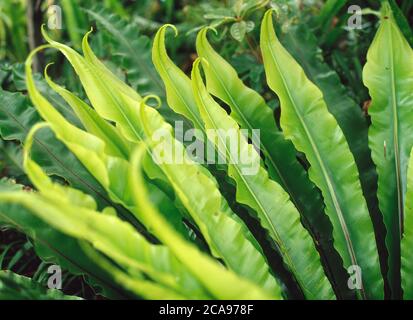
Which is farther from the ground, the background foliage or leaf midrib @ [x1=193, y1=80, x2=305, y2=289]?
the background foliage

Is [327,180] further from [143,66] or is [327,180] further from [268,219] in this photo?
[143,66]

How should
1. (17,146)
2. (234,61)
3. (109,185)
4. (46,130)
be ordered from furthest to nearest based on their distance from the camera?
(234,61) < (17,146) < (46,130) < (109,185)

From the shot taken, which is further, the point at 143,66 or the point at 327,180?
the point at 143,66

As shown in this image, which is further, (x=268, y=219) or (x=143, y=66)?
(x=143, y=66)

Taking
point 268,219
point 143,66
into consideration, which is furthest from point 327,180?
point 143,66

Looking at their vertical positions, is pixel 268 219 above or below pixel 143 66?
below

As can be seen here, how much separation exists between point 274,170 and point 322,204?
11cm

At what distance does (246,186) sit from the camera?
2.74 ft

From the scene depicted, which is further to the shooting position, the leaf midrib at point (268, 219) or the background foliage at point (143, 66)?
the background foliage at point (143, 66)

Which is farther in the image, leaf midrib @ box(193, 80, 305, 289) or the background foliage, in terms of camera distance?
the background foliage

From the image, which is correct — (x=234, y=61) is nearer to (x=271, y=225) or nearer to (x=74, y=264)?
(x=271, y=225)

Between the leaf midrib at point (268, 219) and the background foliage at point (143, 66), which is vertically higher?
the background foliage at point (143, 66)

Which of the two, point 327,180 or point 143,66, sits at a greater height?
point 143,66
